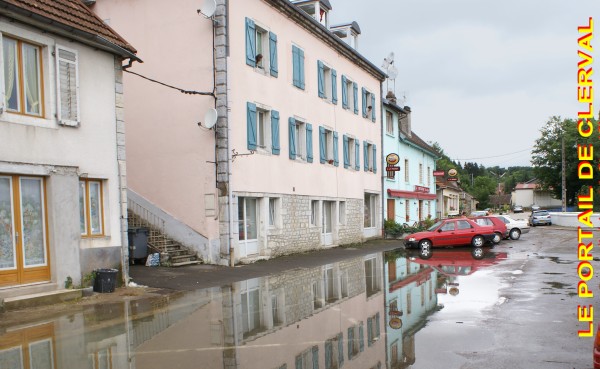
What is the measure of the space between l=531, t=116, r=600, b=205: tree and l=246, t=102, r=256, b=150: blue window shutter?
2237 inches

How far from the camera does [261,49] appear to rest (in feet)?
63.4

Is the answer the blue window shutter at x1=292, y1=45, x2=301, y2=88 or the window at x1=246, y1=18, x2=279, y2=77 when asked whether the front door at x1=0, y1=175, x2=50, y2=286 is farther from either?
the blue window shutter at x1=292, y1=45, x2=301, y2=88

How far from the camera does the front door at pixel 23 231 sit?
10008mm

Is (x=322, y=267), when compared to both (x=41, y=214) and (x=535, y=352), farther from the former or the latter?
(x=535, y=352)

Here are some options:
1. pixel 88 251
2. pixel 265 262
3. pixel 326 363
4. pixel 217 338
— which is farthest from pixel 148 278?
pixel 326 363

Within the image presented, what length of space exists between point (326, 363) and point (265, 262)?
11548mm

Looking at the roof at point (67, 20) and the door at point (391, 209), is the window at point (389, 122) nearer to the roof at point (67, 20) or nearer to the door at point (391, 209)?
the door at point (391, 209)

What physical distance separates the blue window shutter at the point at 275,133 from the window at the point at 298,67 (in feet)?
7.59

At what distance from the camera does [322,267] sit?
55.1 ft

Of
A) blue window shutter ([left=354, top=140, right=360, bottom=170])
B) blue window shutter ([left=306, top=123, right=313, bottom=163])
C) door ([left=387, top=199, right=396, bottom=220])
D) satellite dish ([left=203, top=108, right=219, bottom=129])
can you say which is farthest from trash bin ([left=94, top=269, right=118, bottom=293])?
door ([left=387, top=199, right=396, bottom=220])

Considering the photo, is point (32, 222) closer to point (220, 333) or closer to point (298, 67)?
point (220, 333)

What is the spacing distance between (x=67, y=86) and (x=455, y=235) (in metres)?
17.1

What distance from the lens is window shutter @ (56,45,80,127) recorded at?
36.1ft

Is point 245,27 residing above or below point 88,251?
above
